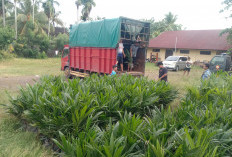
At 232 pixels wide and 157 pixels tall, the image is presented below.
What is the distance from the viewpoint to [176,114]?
3.23 meters

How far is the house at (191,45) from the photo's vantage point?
73.6 feet

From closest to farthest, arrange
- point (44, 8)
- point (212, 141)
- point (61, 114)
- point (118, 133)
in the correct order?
1. point (212, 141)
2. point (118, 133)
3. point (61, 114)
4. point (44, 8)

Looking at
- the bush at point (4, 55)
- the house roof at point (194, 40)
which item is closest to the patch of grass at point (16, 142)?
the bush at point (4, 55)

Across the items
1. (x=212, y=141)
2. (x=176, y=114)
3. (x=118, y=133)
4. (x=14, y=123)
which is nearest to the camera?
(x=212, y=141)

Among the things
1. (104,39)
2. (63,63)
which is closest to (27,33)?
(63,63)

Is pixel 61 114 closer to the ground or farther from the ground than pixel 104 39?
closer to the ground

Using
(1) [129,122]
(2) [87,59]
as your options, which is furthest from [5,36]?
(1) [129,122]

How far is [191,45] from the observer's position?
23844 millimetres

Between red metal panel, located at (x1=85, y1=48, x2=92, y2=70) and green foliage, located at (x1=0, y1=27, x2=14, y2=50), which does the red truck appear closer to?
red metal panel, located at (x1=85, y1=48, x2=92, y2=70)

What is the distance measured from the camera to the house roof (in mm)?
22538

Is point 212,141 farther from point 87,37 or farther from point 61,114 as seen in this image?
Result: point 87,37

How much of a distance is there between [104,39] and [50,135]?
22.8ft

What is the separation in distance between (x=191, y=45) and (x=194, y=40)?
152 centimetres

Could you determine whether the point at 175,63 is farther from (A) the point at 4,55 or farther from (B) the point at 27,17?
(B) the point at 27,17
